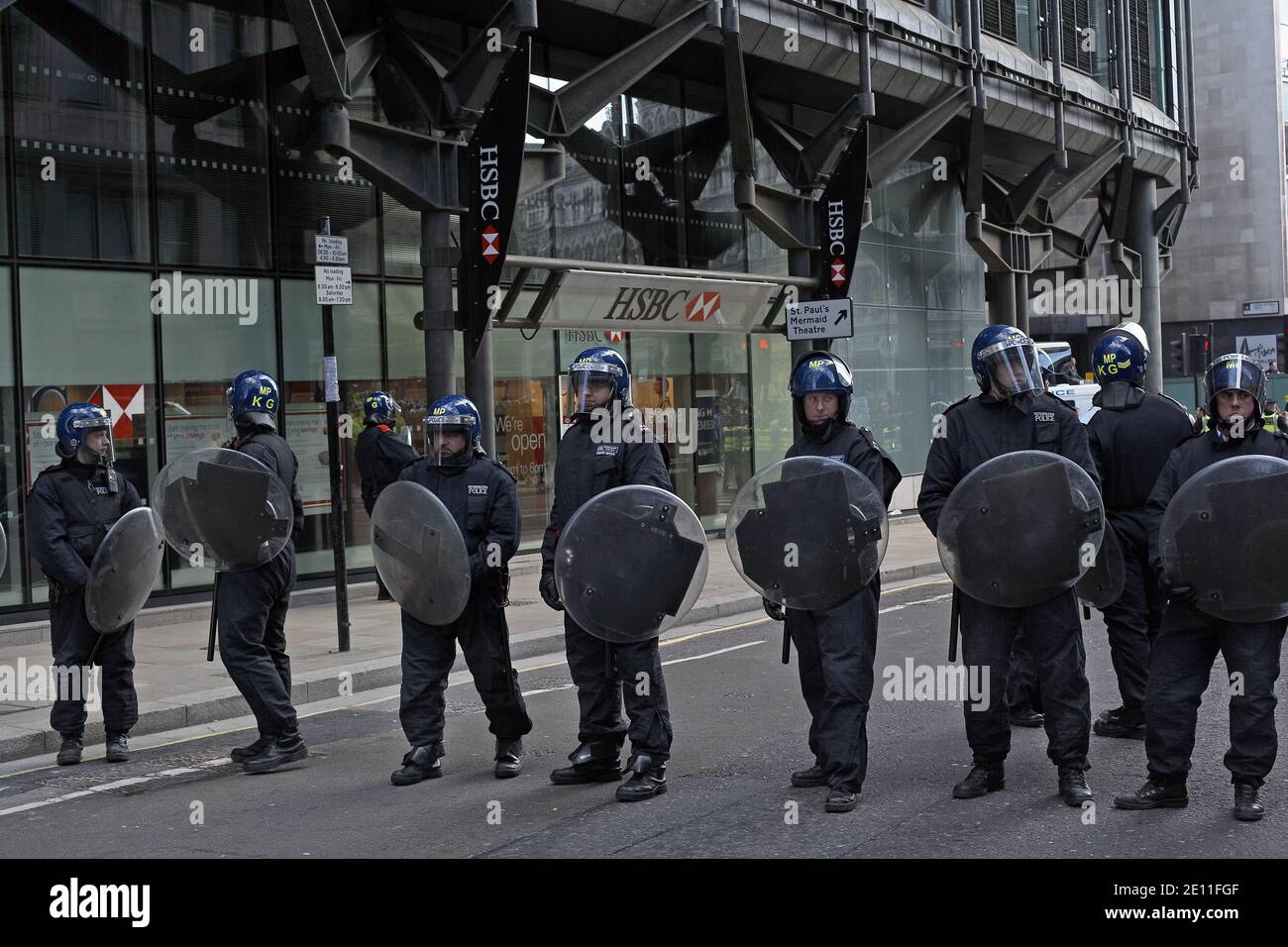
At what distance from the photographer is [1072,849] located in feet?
17.7

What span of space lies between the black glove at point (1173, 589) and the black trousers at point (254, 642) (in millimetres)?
4339

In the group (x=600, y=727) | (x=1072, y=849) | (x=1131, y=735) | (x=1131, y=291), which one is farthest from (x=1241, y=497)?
(x=1131, y=291)

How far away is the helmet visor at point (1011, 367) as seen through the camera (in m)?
6.28

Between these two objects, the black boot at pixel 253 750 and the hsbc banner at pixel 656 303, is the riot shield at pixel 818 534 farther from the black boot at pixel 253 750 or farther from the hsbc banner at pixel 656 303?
the hsbc banner at pixel 656 303

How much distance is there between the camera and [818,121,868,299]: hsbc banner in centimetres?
1878

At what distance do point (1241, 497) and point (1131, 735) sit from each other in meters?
2.15

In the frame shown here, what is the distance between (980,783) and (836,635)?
2.87ft

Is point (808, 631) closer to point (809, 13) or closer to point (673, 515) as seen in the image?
point (673, 515)

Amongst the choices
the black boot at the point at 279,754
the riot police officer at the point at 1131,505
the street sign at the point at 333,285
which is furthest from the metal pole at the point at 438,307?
the riot police officer at the point at 1131,505

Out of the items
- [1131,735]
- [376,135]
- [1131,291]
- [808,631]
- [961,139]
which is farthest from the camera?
[1131,291]

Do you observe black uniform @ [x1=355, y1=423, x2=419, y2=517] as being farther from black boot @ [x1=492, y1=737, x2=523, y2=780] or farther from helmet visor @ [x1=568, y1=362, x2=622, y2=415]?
helmet visor @ [x1=568, y1=362, x2=622, y2=415]

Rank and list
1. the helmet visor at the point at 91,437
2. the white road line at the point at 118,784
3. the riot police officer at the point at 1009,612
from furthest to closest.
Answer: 1. the helmet visor at the point at 91,437
2. the white road line at the point at 118,784
3. the riot police officer at the point at 1009,612

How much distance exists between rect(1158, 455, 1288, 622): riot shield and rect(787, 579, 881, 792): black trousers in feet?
4.29
